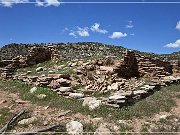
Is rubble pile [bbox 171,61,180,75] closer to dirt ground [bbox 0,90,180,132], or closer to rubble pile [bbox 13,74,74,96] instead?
dirt ground [bbox 0,90,180,132]

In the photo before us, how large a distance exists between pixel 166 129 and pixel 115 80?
246 inches

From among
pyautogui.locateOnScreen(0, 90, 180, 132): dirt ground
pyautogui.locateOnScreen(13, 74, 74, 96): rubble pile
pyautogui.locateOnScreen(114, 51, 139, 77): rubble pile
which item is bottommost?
pyautogui.locateOnScreen(0, 90, 180, 132): dirt ground

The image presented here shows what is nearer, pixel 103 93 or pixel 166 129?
pixel 166 129

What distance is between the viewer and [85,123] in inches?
526

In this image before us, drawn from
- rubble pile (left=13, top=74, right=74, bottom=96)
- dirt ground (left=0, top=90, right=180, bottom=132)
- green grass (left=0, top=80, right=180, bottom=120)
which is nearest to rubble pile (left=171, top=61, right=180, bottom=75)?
green grass (left=0, top=80, right=180, bottom=120)

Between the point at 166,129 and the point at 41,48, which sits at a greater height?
the point at 41,48

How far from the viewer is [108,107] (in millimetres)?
14844

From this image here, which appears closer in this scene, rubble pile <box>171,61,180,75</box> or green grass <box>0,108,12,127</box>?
green grass <box>0,108,12,127</box>

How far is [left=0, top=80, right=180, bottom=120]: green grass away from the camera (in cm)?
1441

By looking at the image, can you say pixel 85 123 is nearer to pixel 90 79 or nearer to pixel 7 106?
pixel 7 106

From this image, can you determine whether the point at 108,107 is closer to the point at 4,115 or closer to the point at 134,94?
the point at 134,94

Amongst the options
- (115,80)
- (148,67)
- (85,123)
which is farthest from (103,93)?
(148,67)

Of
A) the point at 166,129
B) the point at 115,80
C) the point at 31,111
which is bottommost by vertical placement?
the point at 166,129

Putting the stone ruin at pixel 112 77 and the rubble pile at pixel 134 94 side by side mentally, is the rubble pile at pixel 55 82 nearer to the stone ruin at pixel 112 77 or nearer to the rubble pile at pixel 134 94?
the stone ruin at pixel 112 77
